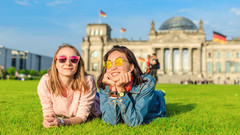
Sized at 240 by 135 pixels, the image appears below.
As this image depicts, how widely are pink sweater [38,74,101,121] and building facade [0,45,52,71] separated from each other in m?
90.4

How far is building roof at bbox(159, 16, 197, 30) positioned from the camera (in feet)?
228

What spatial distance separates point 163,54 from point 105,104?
61.6 meters

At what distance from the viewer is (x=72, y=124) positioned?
4.09m

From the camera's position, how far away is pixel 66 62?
13.6ft

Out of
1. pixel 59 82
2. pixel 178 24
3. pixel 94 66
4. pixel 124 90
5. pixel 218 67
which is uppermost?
pixel 178 24

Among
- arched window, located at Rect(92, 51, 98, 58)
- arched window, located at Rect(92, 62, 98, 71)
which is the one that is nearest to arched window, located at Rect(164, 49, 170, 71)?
arched window, located at Rect(92, 62, 98, 71)

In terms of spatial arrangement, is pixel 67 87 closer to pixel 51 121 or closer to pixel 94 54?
pixel 51 121

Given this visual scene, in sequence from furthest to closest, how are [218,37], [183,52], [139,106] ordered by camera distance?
[183,52] < [218,37] < [139,106]

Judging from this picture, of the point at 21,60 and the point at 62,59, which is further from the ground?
the point at 21,60

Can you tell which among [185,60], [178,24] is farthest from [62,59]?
[178,24]

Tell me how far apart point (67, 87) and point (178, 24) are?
68962mm

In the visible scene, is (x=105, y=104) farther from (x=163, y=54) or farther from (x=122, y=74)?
(x=163, y=54)

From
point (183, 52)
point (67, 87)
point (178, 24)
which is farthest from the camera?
point (178, 24)

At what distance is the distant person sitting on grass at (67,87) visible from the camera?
416 centimetres
